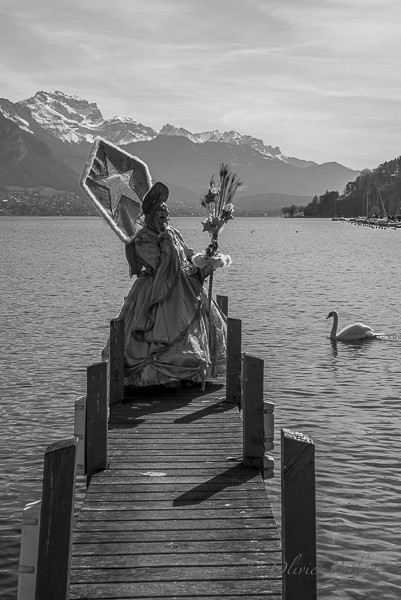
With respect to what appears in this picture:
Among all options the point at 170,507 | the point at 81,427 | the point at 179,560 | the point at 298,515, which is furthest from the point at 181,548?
the point at 81,427

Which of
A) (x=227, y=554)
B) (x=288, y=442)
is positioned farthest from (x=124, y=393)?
(x=288, y=442)

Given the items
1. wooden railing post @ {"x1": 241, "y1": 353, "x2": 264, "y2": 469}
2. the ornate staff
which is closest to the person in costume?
the ornate staff

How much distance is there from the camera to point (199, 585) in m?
6.54

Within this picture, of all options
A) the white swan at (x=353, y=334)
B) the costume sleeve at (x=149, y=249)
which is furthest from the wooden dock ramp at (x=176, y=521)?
the white swan at (x=353, y=334)

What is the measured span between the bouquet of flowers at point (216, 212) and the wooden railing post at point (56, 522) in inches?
262

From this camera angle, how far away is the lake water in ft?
32.7

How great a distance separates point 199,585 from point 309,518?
123 cm

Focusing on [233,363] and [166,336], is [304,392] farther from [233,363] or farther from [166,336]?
[166,336]

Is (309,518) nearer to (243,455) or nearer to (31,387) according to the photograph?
(243,455)

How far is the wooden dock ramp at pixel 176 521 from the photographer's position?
6582 millimetres

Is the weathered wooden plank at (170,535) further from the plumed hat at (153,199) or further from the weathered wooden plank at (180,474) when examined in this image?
the plumed hat at (153,199)

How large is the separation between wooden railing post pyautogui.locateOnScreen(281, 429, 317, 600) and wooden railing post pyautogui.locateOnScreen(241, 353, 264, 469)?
11.1 feet

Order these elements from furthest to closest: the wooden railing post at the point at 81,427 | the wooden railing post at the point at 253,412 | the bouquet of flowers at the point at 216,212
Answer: the bouquet of flowers at the point at 216,212 < the wooden railing post at the point at 253,412 < the wooden railing post at the point at 81,427

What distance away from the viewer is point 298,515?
229 inches
